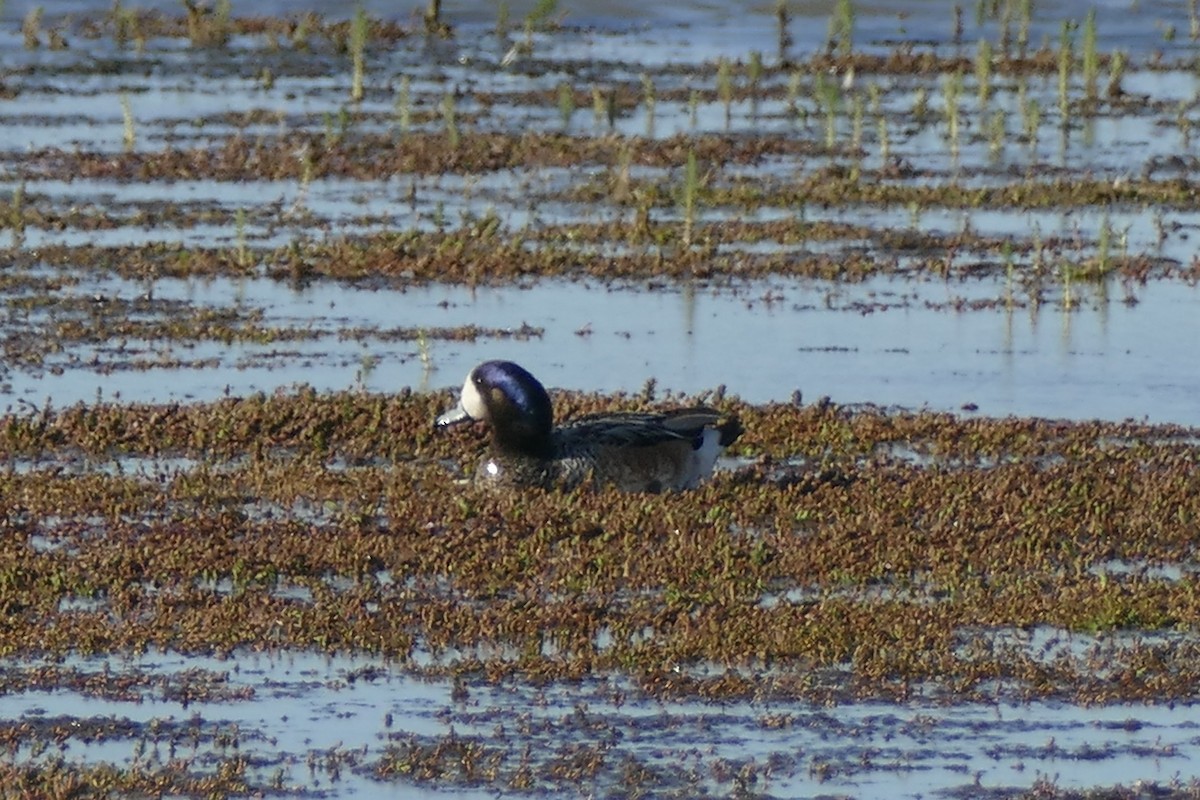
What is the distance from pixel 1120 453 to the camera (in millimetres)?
11461

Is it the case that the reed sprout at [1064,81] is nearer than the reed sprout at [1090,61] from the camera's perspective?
No

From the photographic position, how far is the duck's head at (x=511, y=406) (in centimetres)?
1069

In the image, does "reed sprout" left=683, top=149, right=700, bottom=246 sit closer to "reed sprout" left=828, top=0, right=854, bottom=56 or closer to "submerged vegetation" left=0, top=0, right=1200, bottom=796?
"submerged vegetation" left=0, top=0, right=1200, bottom=796

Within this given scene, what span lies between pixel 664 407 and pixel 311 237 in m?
5.07

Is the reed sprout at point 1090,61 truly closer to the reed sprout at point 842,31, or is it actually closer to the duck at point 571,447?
the reed sprout at point 842,31

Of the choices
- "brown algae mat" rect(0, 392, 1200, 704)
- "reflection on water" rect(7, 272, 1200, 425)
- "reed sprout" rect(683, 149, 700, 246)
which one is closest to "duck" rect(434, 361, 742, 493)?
"brown algae mat" rect(0, 392, 1200, 704)

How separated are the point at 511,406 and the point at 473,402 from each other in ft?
0.84

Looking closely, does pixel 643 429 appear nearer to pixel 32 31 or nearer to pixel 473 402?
pixel 473 402

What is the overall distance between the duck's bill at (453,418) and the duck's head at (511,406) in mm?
98

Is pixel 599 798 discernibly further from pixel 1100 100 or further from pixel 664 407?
pixel 1100 100

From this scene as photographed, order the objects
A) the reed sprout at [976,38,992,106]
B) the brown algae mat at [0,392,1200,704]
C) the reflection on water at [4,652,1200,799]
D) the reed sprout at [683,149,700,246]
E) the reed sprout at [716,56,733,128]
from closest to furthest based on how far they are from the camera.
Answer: the reflection on water at [4,652,1200,799], the brown algae mat at [0,392,1200,704], the reed sprout at [683,149,700,246], the reed sprout at [716,56,733,128], the reed sprout at [976,38,992,106]

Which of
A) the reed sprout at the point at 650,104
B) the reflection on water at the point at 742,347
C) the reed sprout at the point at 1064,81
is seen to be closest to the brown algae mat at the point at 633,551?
the reflection on water at the point at 742,347

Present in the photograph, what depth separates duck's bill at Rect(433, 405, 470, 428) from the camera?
11.1m

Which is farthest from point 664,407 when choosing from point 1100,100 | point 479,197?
point 1100,100
